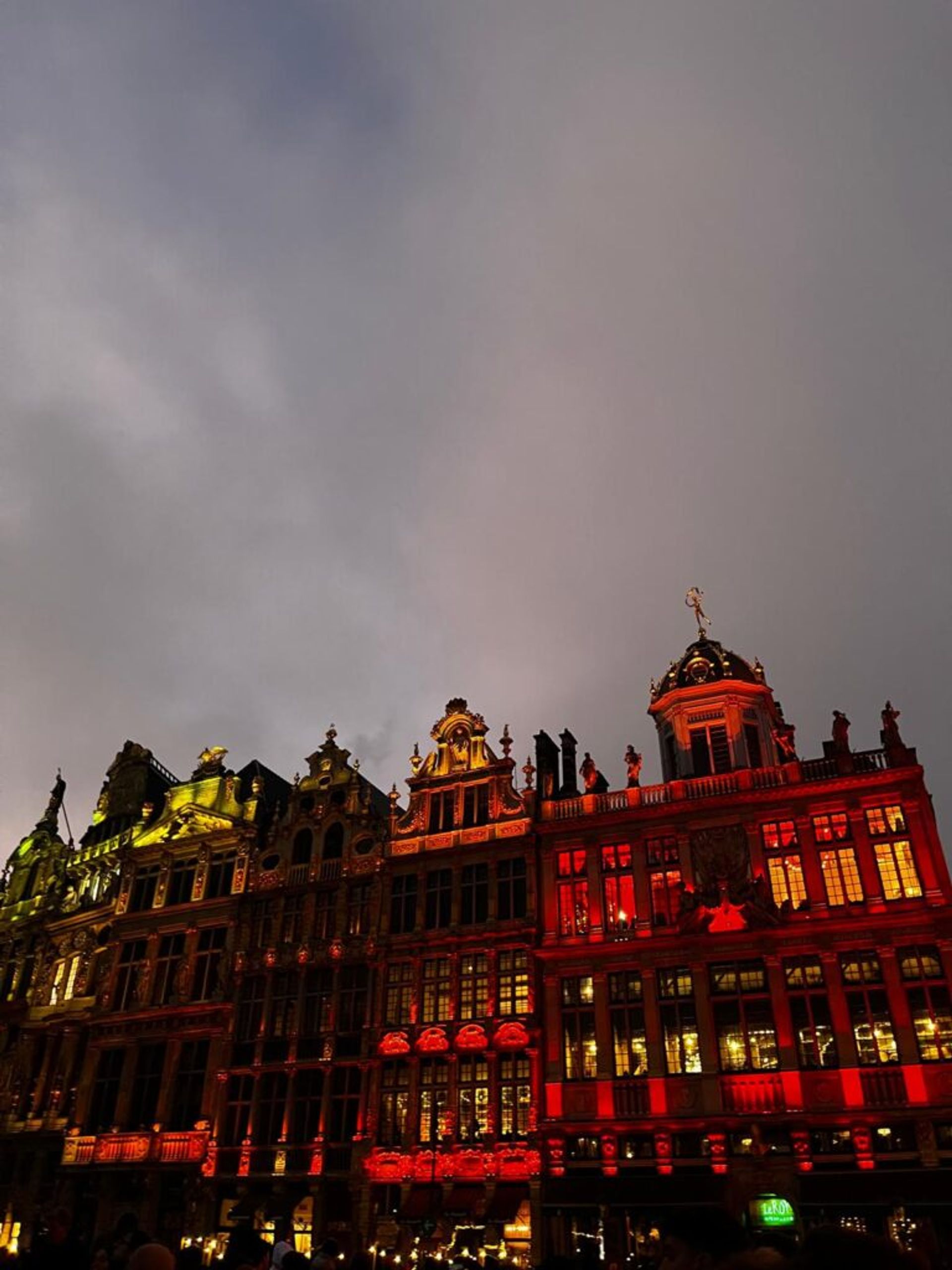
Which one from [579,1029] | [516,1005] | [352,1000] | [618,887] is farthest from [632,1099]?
[352,1000]

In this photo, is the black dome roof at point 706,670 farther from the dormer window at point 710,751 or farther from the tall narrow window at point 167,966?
the tall narrow window at point 167,966

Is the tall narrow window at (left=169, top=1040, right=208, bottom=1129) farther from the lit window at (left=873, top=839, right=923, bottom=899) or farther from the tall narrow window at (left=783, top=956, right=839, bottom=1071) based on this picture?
the lit window at (left=873, top=839, right=923, bottom=899)

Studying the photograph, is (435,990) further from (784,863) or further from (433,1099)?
(784,863)

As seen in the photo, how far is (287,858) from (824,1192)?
84.5 feet

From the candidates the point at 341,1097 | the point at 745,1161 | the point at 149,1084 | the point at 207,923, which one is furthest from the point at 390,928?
the point at 745,1161

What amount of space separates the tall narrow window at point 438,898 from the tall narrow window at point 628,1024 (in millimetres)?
7684

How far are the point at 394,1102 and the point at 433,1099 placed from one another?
1.74 metres

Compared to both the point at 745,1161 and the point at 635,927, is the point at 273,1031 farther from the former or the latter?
the point at 745,1161

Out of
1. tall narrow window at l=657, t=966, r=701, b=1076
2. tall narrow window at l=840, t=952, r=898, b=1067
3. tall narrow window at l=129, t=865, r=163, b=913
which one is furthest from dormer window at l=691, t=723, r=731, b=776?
tall narrow window at l=129, t=865, r=163, b=913

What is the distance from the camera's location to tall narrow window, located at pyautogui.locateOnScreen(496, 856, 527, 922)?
38.8 metres

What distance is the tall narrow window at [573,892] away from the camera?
3734 cm

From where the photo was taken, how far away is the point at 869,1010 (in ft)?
104

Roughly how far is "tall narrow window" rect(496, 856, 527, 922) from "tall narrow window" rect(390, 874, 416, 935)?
3.85 metres

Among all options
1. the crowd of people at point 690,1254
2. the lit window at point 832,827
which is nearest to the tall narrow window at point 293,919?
the lit window at point 832,827
